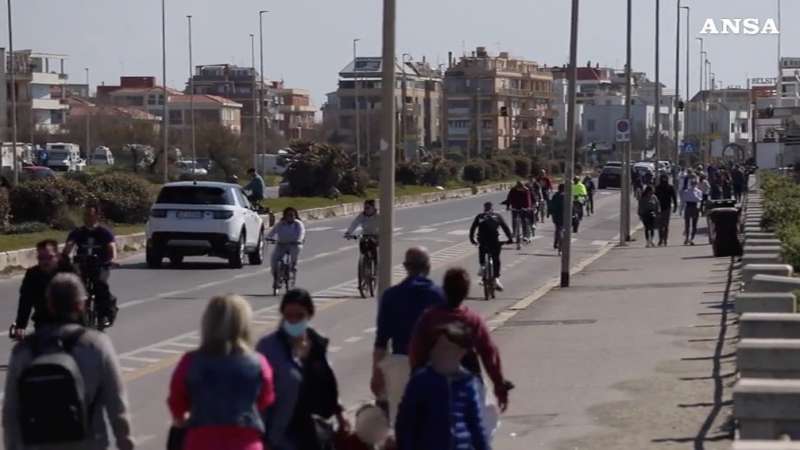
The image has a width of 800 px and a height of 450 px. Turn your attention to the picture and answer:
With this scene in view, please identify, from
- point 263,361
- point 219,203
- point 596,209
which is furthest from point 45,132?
point 263,361

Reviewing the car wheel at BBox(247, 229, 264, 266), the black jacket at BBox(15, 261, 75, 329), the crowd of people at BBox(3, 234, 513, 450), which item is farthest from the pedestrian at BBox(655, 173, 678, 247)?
the crowd of people at BBox(3, 234, 513, 450)

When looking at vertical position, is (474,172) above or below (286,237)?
below

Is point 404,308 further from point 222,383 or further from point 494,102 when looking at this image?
point 494,102

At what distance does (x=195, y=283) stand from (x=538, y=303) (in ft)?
22.0

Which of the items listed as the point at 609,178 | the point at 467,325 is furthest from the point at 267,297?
the point at 609,178

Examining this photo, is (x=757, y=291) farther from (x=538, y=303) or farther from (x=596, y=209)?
(x=596, y=209)

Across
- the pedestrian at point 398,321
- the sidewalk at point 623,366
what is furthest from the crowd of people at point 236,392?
the sidewalk at point 623,366

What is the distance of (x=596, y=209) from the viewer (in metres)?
69.5

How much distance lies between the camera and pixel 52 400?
24.8 ft

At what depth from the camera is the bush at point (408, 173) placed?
86.8m

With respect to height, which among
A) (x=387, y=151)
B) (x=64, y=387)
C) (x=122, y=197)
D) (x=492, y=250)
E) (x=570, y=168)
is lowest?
(x=492, y=250)

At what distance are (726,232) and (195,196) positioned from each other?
444 inches

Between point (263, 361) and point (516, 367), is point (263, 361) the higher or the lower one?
the higher one

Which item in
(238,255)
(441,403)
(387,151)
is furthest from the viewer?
(238,255)
